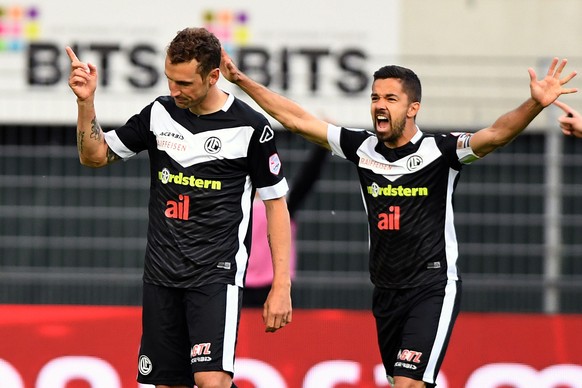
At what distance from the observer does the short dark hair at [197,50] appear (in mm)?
6031

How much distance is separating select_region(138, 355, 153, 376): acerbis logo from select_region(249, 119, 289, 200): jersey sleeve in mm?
1001

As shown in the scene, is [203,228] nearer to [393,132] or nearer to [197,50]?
[197,50]

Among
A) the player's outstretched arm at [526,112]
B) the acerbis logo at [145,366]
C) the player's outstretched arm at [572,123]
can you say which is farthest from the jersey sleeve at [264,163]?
the player's outstretched arm at [572,123]

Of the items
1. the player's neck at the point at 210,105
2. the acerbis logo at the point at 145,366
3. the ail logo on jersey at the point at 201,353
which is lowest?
the acerbis logo at the point at 145,366

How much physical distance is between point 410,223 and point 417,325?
1.79ft

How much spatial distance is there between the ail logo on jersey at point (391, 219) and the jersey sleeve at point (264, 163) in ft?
2.30

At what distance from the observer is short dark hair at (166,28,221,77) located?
6031 mm

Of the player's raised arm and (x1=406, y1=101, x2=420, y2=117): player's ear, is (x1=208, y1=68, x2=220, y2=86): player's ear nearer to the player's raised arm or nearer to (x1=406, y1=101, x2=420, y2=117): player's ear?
the player's raised arm

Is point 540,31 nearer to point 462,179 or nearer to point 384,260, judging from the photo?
point 462,179

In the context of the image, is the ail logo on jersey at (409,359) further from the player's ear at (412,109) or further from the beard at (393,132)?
the player's ear at (412,109)

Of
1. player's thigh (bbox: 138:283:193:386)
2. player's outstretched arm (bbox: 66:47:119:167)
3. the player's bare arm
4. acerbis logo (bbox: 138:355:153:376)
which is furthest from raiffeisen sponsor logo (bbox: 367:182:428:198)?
acerbis logo (bbox: 138:355:153:376)

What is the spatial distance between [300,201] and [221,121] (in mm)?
3042

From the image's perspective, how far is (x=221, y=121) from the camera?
6.32m

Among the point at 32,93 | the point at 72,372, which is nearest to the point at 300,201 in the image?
the point at 72,372
